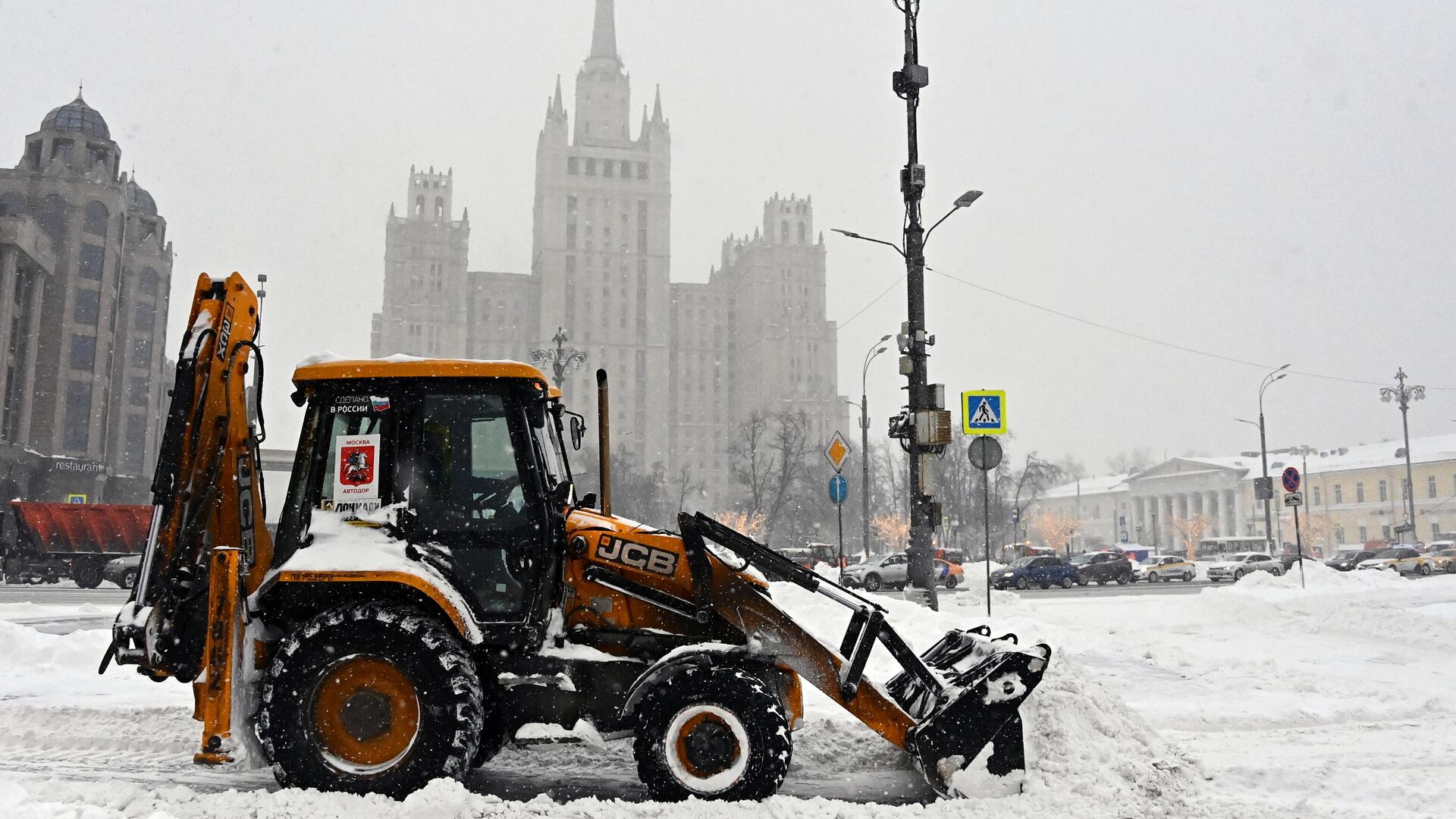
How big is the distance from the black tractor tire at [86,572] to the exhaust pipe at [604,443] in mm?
24433

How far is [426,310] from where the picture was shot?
12850 cm

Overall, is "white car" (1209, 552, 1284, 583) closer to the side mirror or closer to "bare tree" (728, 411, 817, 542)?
"bare tree" (728, 411, 817, 542)

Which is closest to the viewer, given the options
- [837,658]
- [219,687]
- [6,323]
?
[219,687]

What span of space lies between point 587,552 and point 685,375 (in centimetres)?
14178

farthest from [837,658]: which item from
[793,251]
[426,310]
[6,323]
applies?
[793,251]

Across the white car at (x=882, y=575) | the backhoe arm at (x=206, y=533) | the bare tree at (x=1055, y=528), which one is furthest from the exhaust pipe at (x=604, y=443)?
the bare tree at (x=1055, y=528)

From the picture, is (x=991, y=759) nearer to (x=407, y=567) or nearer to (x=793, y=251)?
(x=407, y=567)

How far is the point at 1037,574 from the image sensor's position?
3188 centimetres

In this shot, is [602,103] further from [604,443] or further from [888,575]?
[604,443]

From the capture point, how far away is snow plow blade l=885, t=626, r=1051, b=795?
515 centimetres

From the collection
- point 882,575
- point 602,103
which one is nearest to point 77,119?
point 882,575

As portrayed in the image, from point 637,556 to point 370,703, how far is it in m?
1.60

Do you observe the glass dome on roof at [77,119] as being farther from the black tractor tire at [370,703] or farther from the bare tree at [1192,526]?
the bare tree at [1192,526]

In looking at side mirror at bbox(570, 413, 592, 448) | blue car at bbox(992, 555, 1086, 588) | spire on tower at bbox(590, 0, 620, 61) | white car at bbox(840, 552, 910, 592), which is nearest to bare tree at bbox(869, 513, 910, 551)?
blue car at bbox(992, 555, 1086, 588)
